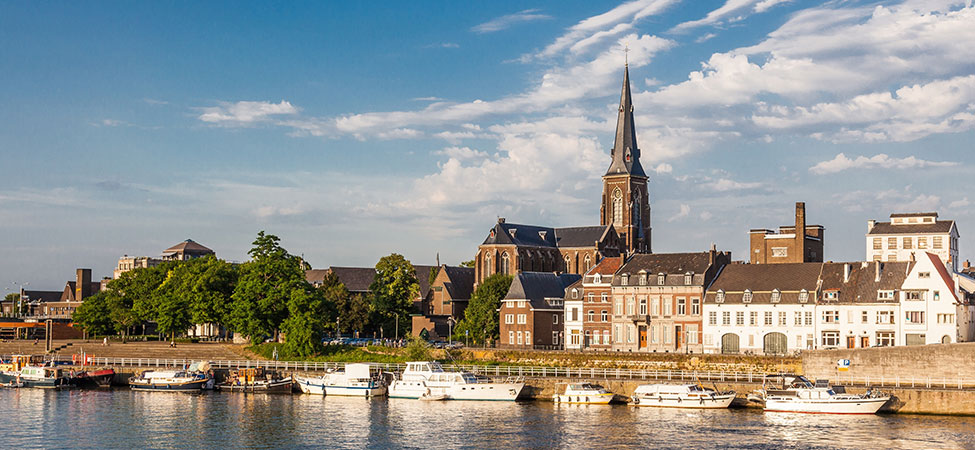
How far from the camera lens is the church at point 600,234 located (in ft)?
497

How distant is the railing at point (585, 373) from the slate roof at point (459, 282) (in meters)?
49.6

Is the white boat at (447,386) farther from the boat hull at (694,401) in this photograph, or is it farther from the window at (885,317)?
the window at (885,317)

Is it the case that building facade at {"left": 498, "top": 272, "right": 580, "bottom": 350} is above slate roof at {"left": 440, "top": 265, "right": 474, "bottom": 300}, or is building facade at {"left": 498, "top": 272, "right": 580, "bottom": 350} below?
below

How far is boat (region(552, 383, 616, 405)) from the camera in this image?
238 ft

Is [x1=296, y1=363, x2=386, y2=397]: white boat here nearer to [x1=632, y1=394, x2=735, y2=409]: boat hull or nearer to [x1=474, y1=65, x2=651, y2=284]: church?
[x1=632, y1=394, x2=735, y2=409]: boat hull

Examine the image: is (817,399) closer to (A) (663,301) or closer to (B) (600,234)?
(A) (663,301)

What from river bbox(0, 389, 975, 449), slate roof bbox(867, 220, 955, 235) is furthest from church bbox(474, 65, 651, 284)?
river bbox(0, 389, 975, 449)

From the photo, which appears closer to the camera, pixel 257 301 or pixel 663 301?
pixel 663 301

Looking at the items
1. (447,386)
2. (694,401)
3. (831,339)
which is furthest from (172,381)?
(831,339)

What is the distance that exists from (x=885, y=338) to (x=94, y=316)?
86568 mm

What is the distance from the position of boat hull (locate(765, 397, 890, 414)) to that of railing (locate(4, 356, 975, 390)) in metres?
5.29

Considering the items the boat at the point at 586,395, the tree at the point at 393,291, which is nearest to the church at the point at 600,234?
the tree at the point at 393,291

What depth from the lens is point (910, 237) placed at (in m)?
129

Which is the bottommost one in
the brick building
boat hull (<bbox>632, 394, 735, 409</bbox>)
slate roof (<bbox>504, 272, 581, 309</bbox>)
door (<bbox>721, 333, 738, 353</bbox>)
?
boat hull (<bbox>632, 394, 735, 409</bbox>)
